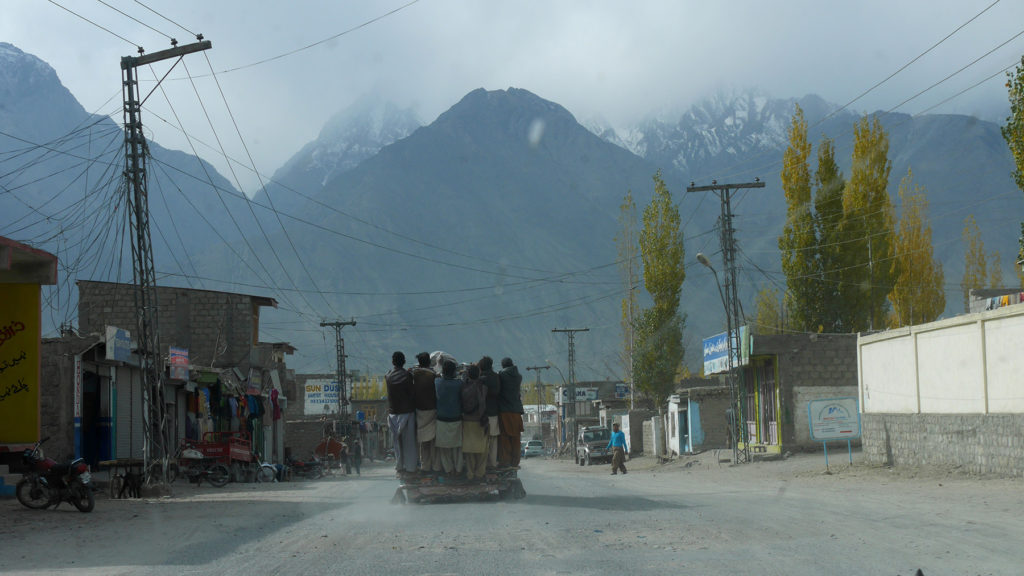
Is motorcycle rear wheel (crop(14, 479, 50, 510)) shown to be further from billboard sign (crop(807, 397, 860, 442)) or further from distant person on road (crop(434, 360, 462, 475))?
billboard sign (crop(807, 397, 860, 442))

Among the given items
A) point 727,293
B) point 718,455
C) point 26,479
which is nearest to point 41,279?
point 26,479

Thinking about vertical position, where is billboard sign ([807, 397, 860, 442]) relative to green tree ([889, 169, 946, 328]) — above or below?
below

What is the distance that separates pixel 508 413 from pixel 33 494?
27.2 ft

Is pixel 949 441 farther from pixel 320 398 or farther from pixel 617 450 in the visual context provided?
pixel 320 398

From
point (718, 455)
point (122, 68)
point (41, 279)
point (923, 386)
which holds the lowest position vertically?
point (718, 455)

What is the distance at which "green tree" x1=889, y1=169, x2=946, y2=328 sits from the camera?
168 ft

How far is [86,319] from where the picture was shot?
41812 millimetres

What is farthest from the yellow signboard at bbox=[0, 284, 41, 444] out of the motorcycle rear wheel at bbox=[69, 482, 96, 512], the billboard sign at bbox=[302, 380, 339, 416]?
the billboard sign at bbox=[302, 380, 339, 416]

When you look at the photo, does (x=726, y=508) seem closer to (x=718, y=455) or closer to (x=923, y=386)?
(x=923, y=386)

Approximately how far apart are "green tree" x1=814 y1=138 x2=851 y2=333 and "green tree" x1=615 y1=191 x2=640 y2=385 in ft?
59.6

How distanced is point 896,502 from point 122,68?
19.2 metres

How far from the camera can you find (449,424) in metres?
14.7

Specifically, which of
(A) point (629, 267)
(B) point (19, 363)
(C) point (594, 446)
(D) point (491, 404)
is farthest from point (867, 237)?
(B) point (19, 363)

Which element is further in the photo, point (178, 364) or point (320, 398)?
point (320, 398)
